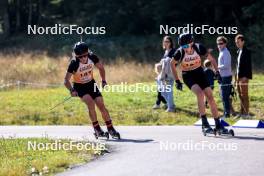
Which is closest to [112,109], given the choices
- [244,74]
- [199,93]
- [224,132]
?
[244,74]

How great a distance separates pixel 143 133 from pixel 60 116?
14.8 ft

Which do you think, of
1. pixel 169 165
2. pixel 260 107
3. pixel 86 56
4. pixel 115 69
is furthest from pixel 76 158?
pixel 115 69

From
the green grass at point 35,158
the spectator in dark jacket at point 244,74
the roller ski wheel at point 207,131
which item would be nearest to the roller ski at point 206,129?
the roller ski wheel at point 207,131

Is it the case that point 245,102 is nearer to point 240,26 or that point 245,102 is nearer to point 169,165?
point 169,165

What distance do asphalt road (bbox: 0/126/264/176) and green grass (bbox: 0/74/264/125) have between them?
188 centimetres

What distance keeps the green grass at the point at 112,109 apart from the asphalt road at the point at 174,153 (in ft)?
6.16

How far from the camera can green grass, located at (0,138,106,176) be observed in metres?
10.1

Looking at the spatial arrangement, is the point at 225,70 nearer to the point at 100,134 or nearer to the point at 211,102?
the point at 211,102

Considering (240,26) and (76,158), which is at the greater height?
(240,26)

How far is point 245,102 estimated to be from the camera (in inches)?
665

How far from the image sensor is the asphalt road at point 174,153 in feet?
32.4

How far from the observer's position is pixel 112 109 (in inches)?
770

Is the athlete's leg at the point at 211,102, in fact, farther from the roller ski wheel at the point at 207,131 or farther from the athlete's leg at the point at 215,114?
the roller ski wheel at the point at 207,131

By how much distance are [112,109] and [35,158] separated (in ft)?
27.3
